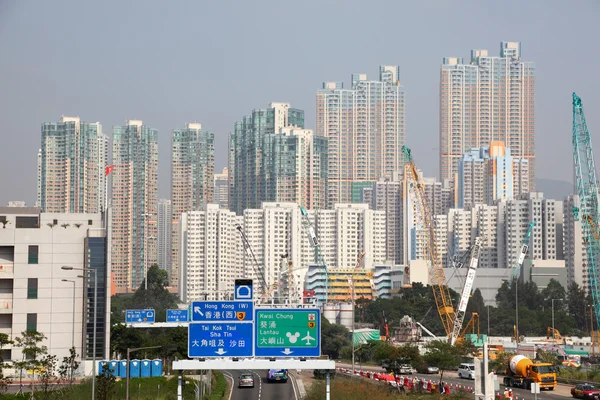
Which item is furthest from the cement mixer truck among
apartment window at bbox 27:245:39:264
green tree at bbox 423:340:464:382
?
apartment window at bbox 27:245:39:264

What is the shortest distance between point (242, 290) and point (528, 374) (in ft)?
127

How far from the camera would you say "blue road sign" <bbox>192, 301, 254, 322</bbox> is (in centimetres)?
4428

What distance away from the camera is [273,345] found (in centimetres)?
4438

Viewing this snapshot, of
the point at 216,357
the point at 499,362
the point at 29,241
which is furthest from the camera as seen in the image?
the point at 499,362

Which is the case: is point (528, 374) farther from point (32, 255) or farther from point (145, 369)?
point (32, 255)

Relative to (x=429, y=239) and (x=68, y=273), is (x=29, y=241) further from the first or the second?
(x=429, y=239)

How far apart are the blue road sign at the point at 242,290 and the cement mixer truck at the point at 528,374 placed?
37090 mm

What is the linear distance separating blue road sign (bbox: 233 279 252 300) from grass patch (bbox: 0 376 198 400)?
53.0ft

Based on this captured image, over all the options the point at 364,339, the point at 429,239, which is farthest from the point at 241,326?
the point at 429,239

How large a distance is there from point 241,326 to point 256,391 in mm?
33043

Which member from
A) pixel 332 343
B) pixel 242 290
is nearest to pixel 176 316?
pixel 332 343

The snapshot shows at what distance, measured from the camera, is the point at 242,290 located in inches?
1775

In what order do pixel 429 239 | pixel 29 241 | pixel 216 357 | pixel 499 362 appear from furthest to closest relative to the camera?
pixel 429 239 < pixel 499 362 < pixel 29 241 < pixel 216 357

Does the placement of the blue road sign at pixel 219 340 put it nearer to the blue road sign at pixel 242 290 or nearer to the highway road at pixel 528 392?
the blue road sign at pixel 242 290
